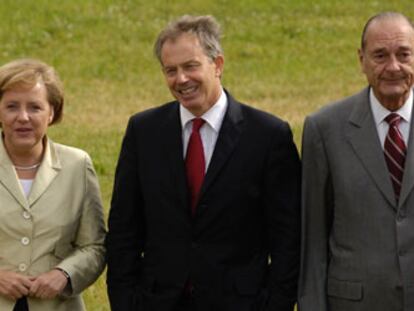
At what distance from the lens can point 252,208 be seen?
7.09m

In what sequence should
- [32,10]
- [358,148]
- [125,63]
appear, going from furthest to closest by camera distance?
1. [32,10]
2. [125,63]
3. [358,148]

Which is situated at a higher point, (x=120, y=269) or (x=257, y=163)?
(x=257, y=163)

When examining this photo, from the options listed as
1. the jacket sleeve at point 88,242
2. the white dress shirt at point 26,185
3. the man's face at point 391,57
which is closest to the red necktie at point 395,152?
the man's face at point 391,57

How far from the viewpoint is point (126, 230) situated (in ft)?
23.6

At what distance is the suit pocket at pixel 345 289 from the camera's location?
22.3 feet

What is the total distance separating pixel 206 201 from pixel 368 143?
A: 0.84 metres

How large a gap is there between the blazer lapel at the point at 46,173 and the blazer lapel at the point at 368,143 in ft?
4.85

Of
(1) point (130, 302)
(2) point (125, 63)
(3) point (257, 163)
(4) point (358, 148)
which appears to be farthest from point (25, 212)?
(2) point (125, 63)

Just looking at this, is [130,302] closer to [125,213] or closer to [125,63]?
[125,213]

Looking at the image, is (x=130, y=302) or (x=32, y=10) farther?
(x=32, y=10)

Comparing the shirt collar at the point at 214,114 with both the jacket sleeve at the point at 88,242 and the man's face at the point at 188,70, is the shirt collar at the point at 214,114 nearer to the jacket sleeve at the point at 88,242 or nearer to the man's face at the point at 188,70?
Answer: the man's face at the point at 188,70

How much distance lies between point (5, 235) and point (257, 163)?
50.5 inches

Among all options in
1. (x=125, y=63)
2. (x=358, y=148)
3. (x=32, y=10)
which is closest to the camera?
(x=358, y=148)

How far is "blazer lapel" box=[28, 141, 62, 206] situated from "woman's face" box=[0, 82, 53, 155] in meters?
0.16
